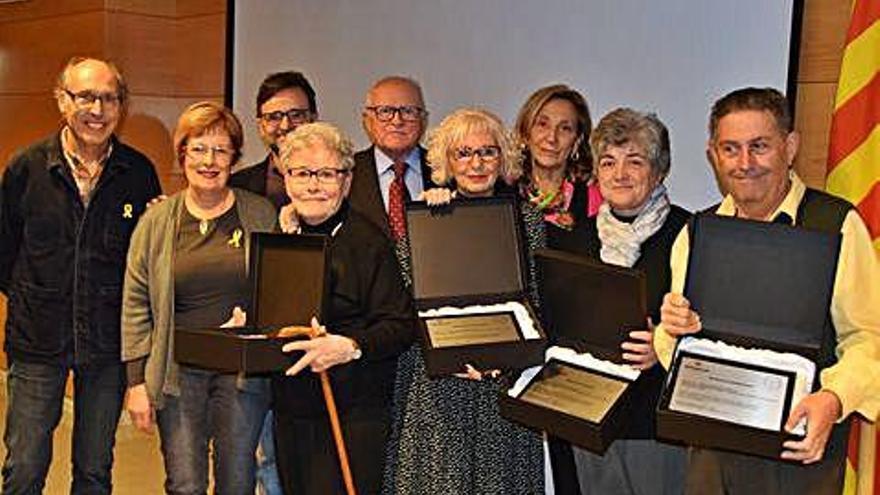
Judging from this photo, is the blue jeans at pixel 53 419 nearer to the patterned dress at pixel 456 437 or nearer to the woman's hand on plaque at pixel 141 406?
the woman's hand on plaque at pixel 141 406

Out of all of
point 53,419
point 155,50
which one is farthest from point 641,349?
point 155,50

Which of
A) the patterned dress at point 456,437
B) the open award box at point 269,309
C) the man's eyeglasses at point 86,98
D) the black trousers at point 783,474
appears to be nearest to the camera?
the black trousers at point 783,474

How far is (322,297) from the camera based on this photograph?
2.34 meters

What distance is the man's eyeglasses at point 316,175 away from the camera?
2.39m

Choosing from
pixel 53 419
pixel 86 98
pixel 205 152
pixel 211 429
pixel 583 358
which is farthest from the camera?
pixel 53 419

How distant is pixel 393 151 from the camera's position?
9.77 feet

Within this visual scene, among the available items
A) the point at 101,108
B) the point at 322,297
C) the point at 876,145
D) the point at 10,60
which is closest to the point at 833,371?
the point at 876,145

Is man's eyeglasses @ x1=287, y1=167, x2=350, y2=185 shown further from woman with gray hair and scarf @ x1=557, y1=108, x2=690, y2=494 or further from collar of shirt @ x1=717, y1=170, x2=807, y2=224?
collar of shirt @ x1=717, y1=170, x2=807, y2=224

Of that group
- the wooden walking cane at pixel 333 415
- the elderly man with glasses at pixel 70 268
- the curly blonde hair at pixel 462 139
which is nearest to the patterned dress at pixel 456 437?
the curly blonde hair at pixel 462 139

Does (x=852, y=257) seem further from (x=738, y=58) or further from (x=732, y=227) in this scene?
(x=738, y=58)

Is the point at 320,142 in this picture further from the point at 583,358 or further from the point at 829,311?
the point at 829,311

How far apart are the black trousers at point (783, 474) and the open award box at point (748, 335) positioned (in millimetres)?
121

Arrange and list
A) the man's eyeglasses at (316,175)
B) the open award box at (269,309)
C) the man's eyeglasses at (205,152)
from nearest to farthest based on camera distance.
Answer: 1. the open award box at (269,309)
2. the man's eyeglasses at (316,175)
3. the man's eyeglasses at (205,152)

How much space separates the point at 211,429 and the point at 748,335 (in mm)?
1501
